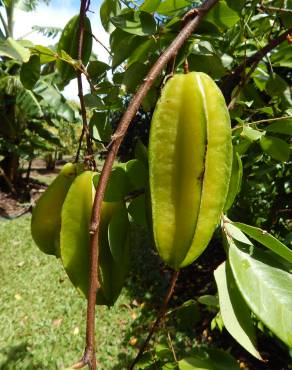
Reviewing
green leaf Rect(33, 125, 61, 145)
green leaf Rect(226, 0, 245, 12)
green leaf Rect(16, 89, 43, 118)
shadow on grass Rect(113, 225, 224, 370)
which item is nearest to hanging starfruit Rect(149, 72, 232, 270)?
green leaf Rect(226, 0, 245, 12)

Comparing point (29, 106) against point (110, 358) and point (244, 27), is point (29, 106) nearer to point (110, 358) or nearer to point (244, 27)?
point (110, 358)

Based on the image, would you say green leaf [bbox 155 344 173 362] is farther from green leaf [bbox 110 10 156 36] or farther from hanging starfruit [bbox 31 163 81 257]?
green leaf [bbox 110 10 156 36]

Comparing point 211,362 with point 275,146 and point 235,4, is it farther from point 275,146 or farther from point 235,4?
point 235,4

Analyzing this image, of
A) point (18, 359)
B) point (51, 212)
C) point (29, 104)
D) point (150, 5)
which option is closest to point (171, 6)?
point (150, 5)

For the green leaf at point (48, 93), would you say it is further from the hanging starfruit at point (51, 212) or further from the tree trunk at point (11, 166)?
the hanging starfruit at point (51, 212)

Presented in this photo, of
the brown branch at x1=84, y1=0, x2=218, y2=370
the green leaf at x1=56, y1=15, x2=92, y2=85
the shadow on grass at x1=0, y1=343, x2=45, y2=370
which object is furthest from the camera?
the shadow on grass at x1=0, y1=343, x2=45, y2=370

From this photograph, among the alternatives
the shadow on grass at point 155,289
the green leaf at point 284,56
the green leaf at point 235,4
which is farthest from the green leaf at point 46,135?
the green leaf at point 235,4
